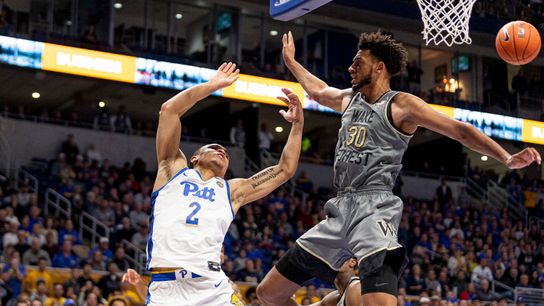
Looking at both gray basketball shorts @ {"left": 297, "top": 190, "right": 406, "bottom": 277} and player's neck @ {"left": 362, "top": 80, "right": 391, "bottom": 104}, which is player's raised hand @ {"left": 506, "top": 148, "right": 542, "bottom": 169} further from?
player's neck @ {"left": 362, "top": 80, "right": 391, "bottom": 104}

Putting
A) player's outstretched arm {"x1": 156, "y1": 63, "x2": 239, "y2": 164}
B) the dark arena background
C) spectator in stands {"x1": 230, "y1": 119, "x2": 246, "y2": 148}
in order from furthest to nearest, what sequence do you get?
spectator in stands {"x1": 230, "y1": 119, "x2": 246, "y2": 148}
the dark arena background
player's outstretched arm {"x1": 156, "y1": 63, "x2": 239, "y2": 164}

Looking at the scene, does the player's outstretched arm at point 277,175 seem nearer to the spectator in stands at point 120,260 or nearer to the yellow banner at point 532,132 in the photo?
the spectator in stands at point 120,260

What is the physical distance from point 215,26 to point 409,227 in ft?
28.4

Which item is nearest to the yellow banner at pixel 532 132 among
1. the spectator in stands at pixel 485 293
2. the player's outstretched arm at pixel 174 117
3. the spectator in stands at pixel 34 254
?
the spectator in stands at pixel 485 293

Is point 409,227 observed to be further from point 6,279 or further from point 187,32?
point 6,279

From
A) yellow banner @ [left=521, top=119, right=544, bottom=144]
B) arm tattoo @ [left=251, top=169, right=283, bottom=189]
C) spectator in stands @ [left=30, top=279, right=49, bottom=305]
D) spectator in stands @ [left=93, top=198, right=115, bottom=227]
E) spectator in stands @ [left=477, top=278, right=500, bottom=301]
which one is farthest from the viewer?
yellow banner @ [left=521, top=119, right=544, bottom=144]

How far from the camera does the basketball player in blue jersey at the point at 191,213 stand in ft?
20.7

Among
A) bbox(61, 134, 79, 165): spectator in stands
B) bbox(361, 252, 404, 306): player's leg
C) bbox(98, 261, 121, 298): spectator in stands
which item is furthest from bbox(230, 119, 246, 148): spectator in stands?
bbox(361, 252, 404, 306): player's leg

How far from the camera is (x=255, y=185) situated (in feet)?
22.9

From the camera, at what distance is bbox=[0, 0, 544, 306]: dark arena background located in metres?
17.7

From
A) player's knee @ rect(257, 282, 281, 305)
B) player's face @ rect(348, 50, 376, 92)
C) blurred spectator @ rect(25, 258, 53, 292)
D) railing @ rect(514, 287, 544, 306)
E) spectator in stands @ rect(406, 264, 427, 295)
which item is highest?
player's face @ rect(348, 50, 376, 92)

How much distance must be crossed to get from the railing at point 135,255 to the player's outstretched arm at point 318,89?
11.2m

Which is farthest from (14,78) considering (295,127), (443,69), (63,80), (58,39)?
(295,127)

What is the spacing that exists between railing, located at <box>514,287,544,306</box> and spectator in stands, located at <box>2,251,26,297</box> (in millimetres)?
12004
